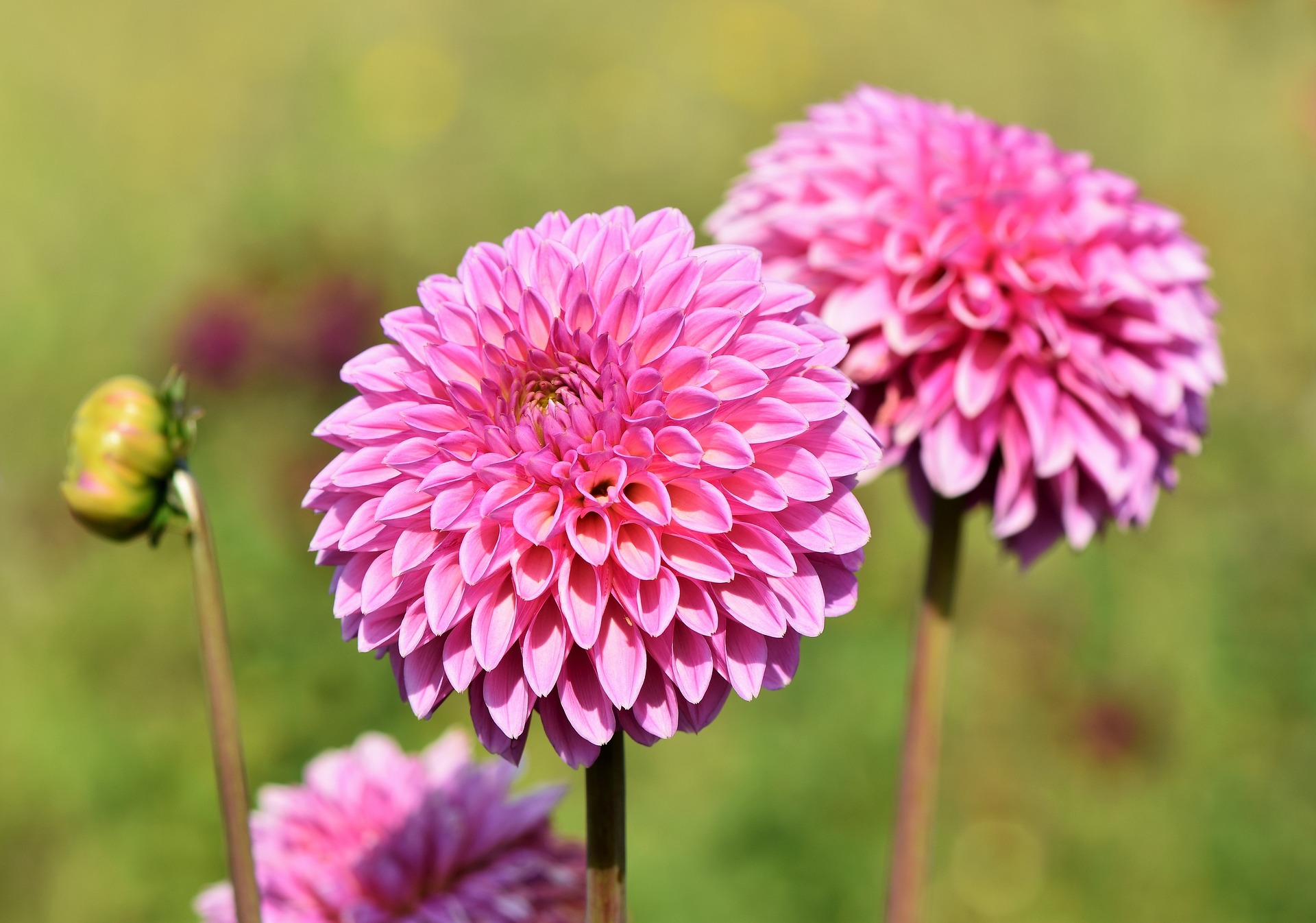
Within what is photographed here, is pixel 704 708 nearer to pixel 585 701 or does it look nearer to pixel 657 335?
pixel 585 701

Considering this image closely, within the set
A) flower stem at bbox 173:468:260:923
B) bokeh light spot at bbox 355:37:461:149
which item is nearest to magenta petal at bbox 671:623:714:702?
flower stem at bbox 173:468:260:923

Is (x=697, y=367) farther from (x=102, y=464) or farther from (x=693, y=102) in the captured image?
(x=693, y=102)

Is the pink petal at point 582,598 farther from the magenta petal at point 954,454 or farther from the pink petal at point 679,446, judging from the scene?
the magenta petal at point 954,454

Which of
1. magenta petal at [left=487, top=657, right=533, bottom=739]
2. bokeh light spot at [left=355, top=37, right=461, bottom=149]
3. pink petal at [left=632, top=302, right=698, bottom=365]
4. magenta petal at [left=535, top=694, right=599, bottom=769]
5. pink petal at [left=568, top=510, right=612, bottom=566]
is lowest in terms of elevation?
magenta petal at [left=535, top=694, right=599, bottom=769]

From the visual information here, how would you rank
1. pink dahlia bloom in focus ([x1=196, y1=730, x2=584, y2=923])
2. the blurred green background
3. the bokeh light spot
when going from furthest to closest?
the bokeh light spot < the blurred green background < pink dahlia bloom in focus ([x1=196, y1=730, x2=584, y2=923])

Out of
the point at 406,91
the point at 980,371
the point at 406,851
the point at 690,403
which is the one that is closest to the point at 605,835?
the point at 690,403

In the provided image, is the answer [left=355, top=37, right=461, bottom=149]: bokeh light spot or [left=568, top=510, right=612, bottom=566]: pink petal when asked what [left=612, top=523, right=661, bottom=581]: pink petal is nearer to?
[left=568, top=510, right=612, bottom=566]: pink petal

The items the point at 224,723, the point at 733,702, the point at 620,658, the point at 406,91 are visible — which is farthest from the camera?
the point at 406,91
